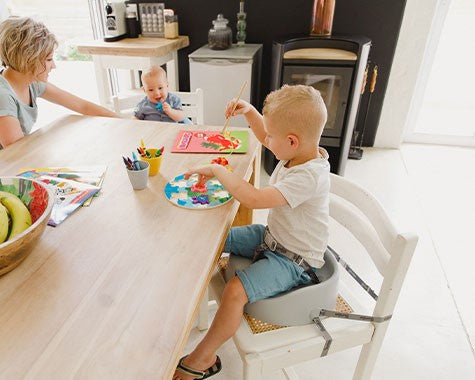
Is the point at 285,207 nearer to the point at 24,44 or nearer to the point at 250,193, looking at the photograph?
the point at 250,193

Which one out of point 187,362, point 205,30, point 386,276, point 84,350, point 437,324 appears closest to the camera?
point 84,350

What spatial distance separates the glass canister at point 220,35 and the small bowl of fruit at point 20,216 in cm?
227

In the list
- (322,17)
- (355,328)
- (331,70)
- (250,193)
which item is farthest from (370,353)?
(322,17)

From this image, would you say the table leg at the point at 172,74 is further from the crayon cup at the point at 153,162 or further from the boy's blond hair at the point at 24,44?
the crayon cup at the point at 153,162

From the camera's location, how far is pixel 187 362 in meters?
1.06

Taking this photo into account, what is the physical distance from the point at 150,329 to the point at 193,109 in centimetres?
156

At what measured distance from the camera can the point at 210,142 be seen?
1418mm

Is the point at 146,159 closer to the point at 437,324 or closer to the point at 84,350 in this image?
the point at 84,350

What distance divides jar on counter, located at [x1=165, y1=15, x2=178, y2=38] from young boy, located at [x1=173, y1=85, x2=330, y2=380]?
2.32m

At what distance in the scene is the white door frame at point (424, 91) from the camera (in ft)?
9.70

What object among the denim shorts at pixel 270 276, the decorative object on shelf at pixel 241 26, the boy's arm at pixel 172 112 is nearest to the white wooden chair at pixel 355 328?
the denim shorts at pixel 270 276

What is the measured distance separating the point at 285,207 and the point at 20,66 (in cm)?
115

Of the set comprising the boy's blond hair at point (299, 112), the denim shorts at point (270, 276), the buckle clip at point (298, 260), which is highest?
the boy's blond hair at point (299, 112)

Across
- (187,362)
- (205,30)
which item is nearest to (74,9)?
(205,30)
